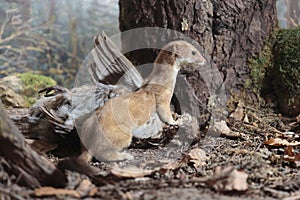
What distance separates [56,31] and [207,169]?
14.1 ft

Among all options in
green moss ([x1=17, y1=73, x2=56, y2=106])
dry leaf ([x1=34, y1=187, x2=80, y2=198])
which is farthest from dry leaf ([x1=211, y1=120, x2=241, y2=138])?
green moss ([x1=17, y1=73, x2=56, y2=106])

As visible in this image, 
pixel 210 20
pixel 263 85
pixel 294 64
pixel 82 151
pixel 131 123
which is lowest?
pixel 82 151

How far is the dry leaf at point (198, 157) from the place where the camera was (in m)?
1.68

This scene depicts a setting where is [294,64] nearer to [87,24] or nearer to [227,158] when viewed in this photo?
[227,158]

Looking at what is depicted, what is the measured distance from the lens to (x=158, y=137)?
2010mm

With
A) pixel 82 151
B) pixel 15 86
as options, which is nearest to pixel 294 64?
pixel 82 151

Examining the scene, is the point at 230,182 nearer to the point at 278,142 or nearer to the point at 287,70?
the point at 278,142

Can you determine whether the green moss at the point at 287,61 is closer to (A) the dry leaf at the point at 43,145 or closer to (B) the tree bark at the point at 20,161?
(A) the dry leaf at the point at 43,145

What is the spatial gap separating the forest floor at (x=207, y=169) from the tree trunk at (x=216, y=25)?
0.31 meters

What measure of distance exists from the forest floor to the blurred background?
10.6 ft

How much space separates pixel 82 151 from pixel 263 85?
1.36m

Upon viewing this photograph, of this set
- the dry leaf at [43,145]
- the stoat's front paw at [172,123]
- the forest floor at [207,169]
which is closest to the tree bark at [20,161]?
the forest floor at [207,169]

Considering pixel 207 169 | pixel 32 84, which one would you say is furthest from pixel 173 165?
pixel 32 84

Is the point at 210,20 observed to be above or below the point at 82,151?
above
